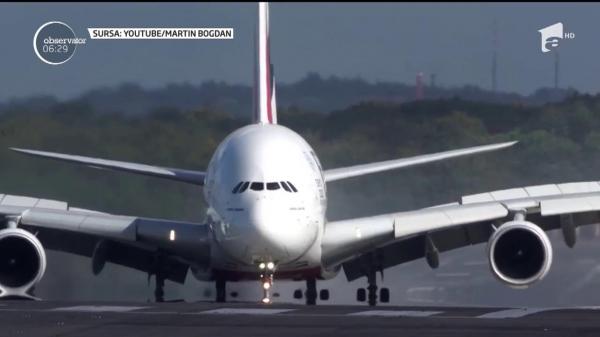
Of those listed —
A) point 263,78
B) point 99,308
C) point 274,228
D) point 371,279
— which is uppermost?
point 263,78

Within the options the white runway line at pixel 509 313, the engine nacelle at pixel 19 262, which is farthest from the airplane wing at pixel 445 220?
the white runway line at pixel 509 313

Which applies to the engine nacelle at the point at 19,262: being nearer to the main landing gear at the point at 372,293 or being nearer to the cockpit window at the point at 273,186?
the cockpit window at the point at 273,186

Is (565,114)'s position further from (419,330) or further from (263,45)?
(419,330)

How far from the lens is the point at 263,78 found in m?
27.4

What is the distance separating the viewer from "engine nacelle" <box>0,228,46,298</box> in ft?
80.6

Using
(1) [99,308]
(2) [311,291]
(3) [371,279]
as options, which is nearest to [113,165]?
(2) [311,291]

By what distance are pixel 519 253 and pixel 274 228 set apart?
413 centimetres

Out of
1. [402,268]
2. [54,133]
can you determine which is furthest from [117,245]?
[402,268]

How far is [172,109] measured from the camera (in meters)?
29.2

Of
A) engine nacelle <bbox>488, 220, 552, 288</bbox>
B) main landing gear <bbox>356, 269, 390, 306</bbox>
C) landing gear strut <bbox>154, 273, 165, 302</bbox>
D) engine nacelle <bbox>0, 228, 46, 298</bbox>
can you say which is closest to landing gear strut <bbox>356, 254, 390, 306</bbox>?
main landing gear <bbox>356, 269, 390, 306</bbox>

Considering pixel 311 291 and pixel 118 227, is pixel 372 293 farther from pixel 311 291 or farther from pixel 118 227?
pixel 118 227

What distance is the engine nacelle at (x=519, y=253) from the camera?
24906mm

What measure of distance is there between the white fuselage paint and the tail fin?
2.14 m

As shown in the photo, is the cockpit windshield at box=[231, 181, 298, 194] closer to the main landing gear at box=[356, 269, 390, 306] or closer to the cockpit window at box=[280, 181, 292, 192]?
the cockpit window at box=[280, 181, 292, 192]
